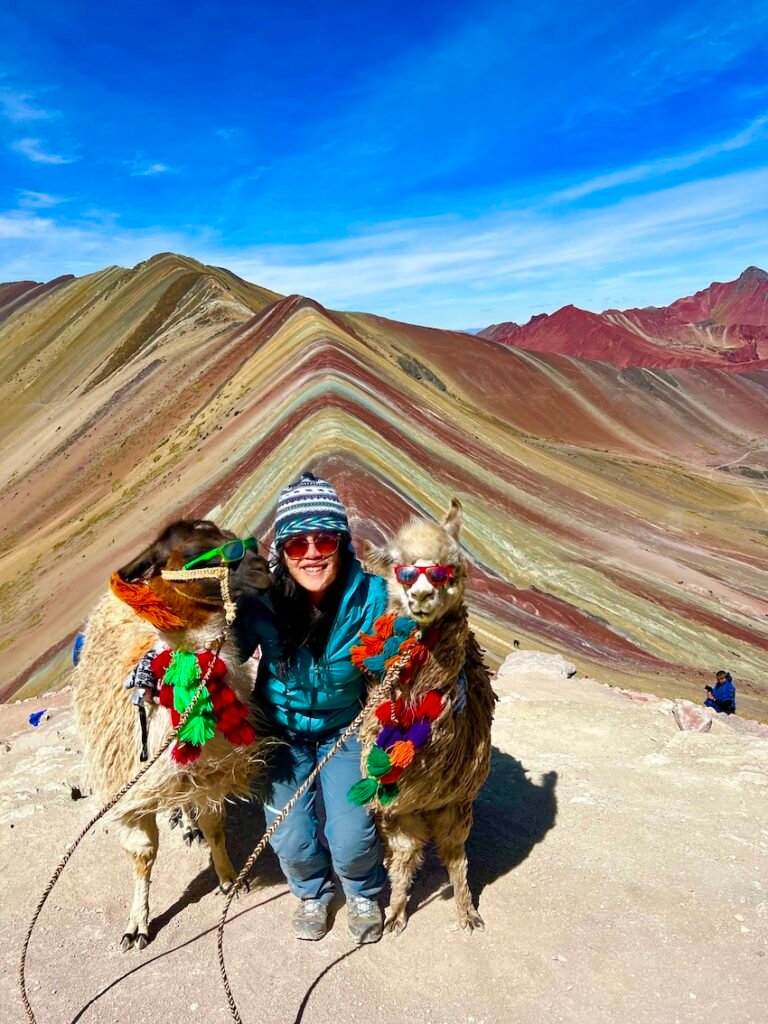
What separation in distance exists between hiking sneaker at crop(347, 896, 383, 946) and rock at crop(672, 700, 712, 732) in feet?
9.58

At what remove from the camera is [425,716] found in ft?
8.54

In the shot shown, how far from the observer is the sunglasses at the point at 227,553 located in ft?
8.32

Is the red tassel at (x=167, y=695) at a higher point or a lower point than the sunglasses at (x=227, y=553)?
lower

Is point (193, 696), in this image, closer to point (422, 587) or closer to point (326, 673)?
point (326, 673)

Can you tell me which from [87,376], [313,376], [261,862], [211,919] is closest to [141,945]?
[211,919]

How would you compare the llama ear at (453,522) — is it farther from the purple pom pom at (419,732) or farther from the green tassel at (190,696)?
the green tassel at (190,696)

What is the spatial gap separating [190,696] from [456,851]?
1355mm

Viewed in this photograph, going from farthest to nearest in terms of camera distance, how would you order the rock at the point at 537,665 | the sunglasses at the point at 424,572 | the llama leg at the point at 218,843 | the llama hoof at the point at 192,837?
the rock at the point at 537,665 < the llama hoof at the point at 192,837 < the llama leg at the point at 218,843 < the sunglasses at the point at 424,572

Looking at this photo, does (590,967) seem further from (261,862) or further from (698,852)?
(261,862)

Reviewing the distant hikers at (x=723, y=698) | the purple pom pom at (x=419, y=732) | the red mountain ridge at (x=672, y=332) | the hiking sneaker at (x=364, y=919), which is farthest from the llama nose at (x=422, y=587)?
the red mountain ridge at (x=672, y=332)

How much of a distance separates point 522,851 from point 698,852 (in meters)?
0.86

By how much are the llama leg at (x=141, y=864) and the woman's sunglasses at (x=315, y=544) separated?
1.38 meters

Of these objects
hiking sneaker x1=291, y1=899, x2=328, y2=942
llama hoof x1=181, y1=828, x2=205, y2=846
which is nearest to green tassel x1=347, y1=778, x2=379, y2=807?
hiking sneaker x1=291, y1=899, x2=328, y2=942

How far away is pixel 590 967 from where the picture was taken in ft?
8.77
